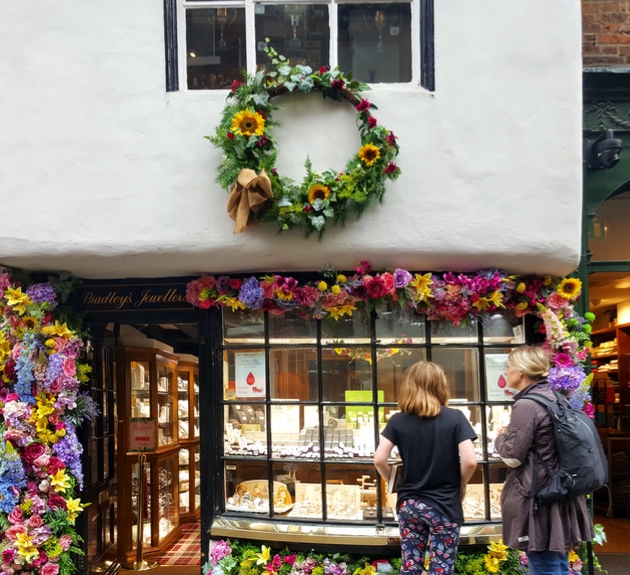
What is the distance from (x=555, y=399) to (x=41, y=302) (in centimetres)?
396

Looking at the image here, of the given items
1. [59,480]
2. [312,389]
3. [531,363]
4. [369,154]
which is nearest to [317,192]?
[369,154]

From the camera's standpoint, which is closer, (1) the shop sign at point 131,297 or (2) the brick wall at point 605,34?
(1) the shop sign at point 131,297

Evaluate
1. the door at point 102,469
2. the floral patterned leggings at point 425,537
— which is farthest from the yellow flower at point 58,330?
the floral patterned leggings at point 425,537

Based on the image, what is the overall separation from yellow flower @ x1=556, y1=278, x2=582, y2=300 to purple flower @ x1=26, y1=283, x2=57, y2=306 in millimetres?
4100

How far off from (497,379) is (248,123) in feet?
9.41

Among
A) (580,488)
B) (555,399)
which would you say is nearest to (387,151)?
(555,399)

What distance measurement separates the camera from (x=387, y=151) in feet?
15.6

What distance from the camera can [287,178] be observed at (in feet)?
16.0

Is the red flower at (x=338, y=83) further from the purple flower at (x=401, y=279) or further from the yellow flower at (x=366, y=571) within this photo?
the yellow flower at (x=366, y=571)

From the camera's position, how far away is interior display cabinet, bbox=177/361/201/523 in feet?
30.1

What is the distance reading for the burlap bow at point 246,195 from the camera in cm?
459

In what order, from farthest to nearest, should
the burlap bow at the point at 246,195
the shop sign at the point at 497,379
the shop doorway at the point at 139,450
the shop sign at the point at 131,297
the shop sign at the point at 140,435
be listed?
the shop sign at the point at 140,435 < the shop doorway at the point at 139,450 < the shop sign at the point at 131,297 < the shop sign at the point at 497,379 < the burlap bow at the point at 246,195

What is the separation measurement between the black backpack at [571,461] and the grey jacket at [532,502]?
0.05 metres

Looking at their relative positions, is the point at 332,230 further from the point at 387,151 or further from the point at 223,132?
the point at 223,132
